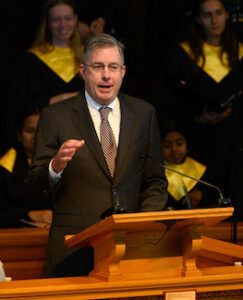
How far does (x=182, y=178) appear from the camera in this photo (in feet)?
16.2

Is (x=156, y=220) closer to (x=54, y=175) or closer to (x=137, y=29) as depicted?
(x=54, y=175)

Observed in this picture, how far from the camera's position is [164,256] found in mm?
2557

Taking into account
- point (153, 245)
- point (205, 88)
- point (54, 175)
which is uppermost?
point (205, 88)

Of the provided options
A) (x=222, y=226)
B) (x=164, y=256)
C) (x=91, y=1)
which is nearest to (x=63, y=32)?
(x=91, y=1)

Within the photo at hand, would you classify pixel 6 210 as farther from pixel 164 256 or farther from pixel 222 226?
pixel 164 256

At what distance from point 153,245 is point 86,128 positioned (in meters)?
0.60

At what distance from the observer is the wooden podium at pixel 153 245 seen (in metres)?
2.40

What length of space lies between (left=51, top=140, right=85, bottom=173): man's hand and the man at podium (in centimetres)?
12

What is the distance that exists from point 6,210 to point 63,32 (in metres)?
1.32

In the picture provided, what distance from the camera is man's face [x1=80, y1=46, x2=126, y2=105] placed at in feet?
9.34

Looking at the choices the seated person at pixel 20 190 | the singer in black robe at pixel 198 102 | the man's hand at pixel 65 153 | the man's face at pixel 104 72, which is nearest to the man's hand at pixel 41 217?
the seated person at pixel 20 190

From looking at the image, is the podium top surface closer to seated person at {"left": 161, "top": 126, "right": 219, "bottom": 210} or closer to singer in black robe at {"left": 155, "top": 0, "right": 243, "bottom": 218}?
seated person at {"left": 161, "top": 126, "right": 219, "bottom": 210}

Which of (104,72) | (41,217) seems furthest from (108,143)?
Result: (41,217)

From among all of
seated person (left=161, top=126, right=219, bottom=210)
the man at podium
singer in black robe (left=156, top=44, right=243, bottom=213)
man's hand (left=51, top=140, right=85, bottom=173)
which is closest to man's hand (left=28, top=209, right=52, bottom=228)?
seated person (left=161, top=126, right=219, bottom=210)
